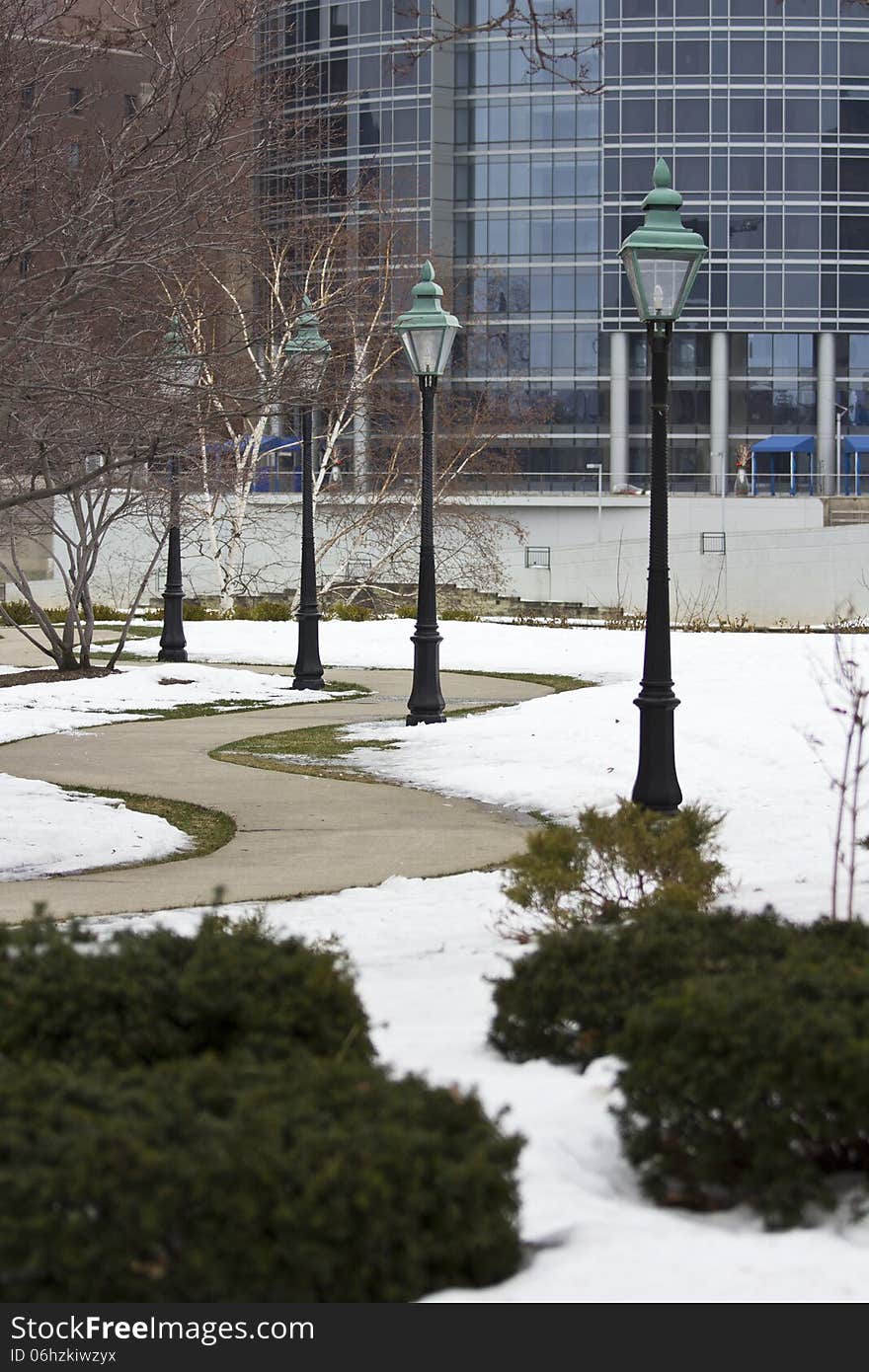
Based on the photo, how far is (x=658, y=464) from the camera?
38.4ft

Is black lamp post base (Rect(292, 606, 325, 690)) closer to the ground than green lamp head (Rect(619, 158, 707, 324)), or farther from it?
closer to the ground

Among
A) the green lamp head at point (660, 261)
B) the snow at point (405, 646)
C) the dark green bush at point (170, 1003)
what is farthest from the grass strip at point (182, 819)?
the snow at point (405, 646)

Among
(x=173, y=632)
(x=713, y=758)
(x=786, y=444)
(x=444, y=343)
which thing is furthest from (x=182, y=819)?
(x=786, y=444)

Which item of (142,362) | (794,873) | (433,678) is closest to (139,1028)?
(794,873)

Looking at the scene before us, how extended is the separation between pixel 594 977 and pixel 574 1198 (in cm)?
119

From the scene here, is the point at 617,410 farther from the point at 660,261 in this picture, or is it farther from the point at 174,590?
the point at 660,261

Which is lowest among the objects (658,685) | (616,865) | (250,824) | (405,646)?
(405,646)

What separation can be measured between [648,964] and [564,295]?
8153 centimetres

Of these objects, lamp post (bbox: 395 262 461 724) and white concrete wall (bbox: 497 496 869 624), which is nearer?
lamp post (bbox: 395 262 461 724)

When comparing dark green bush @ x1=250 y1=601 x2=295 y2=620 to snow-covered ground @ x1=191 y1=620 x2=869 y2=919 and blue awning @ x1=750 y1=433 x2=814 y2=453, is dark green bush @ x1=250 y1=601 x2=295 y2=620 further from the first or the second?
blue awning @ x1=750 y1=433 x2=814 y2=453

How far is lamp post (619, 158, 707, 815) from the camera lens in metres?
11.7

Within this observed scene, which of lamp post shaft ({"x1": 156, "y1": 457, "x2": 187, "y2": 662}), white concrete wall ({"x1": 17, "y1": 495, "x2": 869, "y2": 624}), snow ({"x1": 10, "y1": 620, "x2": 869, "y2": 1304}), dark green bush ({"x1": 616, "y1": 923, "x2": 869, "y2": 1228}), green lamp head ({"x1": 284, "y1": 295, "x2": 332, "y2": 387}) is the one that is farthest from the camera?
white concrete wall ({"x1": 17, "y1": 495, "x2": 869, "y2": 624})

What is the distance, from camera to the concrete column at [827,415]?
84.0 meters

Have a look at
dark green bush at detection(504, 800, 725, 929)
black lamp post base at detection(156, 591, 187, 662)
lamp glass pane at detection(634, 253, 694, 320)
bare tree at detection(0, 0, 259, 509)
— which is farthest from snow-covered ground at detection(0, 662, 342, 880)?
lamp glass pane at detection(634, 253, 694, 320)
